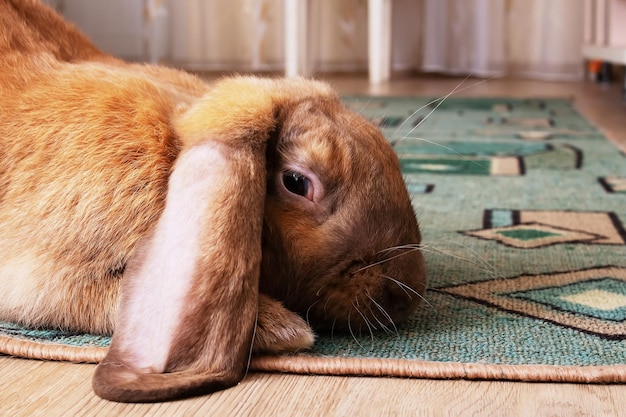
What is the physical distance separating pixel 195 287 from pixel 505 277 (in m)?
0.68

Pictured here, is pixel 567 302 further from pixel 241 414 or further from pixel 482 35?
pixel 482 35

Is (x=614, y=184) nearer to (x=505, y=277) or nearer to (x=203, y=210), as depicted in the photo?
(x=505, y=277)

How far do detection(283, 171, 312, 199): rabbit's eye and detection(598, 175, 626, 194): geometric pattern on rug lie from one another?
1.24 meters

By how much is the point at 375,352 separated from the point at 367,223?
0.16m

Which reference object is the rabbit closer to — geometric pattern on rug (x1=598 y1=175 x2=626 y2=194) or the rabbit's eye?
the rabbit's eye

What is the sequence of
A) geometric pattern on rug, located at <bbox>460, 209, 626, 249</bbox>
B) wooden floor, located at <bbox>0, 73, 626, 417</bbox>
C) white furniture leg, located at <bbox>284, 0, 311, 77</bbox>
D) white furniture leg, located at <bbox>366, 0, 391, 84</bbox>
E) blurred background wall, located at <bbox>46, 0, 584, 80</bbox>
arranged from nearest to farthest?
1. wooden floor, located at <bbox>0, 73, 626, 417</bbox>
2. geometric pattern on rug, located at <bbox>460, 209, 626, 249</bbox>
3. white furniture leg, located at <bbox>284, 0, 311, 77</bbox>
4. white furniture leg, located at <bbox>366, 0, 391, 84</bbox>
5. blurred background wall, located at <bbox>46, 0, 584, 80</bbox>

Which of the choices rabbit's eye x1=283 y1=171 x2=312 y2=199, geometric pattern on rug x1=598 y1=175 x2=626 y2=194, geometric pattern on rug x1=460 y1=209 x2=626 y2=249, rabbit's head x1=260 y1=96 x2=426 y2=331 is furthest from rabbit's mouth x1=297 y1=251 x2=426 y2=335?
geometric pattern on rug x1=598 y1=175 x2=626 y2=194

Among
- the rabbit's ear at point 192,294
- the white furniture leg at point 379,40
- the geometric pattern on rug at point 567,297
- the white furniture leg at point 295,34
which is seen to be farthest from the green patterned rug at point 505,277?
the white furniture leg at point 379,40

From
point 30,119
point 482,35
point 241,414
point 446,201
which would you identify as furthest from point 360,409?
point 482,35

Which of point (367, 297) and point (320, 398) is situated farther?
point (367, 297)

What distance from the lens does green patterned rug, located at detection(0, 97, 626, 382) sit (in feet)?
3.36

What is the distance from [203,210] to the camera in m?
0.95

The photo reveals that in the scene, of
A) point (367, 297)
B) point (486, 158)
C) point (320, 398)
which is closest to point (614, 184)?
point (486, 158)

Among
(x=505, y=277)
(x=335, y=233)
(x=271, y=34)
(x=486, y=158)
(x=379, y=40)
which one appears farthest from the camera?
(x=271, y=34)
